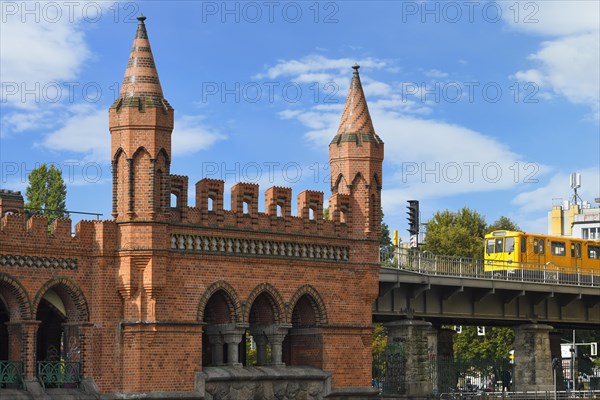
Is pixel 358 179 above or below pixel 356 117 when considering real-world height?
below

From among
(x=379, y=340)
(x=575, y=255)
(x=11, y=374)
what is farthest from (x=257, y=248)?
(x=379, y=340)

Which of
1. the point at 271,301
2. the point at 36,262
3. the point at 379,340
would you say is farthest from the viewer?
the point at 379,340

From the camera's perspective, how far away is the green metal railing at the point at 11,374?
103ft

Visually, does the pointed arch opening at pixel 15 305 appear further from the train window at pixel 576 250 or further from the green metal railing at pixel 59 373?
the train window at pixel 576 250

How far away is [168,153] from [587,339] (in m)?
60.6

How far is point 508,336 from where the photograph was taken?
262 ft

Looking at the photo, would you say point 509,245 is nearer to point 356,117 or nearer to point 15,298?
point 356,117

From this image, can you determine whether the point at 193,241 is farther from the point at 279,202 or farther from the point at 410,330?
the point at 410,330

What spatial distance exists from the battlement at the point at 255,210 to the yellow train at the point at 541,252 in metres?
20.8

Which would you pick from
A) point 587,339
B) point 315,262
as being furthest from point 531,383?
point 587,339

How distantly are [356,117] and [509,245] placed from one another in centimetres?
2265

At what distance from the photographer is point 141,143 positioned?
33250 mm

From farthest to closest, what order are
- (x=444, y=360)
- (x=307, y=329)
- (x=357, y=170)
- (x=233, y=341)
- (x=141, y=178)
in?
(x=444, y=360) → (x=357, y=170) → (x=307, y=329) → (x=233, y=341) → (x=141, y=178)

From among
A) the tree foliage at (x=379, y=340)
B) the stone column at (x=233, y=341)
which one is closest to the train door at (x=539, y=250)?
the tree foliage at (x=379, y=340)
